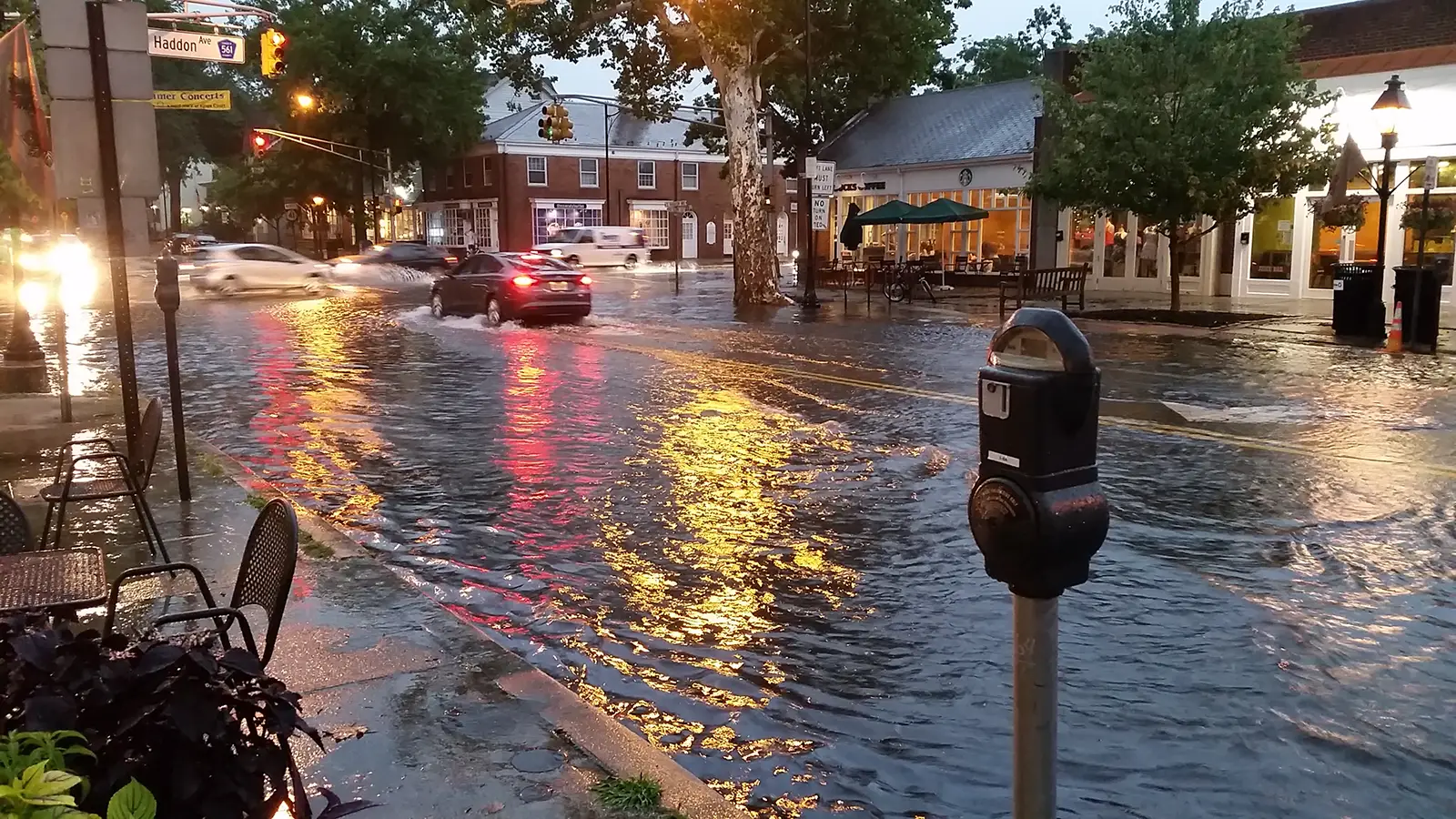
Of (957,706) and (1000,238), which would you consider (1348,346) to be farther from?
(1000,238)

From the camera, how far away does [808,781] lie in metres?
4.16

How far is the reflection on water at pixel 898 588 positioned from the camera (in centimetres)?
427

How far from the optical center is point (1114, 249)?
31531 mm

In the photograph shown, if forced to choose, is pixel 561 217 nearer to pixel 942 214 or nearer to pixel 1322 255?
pixel 942 214

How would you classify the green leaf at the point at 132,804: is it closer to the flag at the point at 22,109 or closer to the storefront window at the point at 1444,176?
the flag at the point at 22,109

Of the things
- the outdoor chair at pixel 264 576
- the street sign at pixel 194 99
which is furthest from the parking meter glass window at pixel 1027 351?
the street sign at pixel 194 99

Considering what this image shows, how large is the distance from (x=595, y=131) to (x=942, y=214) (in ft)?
111

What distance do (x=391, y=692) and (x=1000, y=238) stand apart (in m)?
33.3

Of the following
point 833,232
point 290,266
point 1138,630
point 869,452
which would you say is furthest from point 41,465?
point 833,232

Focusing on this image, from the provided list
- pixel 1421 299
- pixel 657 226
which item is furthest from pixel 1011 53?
pixel 1421 299

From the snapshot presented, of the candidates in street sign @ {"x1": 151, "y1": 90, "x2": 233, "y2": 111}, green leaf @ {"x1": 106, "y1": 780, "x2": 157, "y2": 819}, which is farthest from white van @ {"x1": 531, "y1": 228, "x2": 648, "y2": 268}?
green leaf @ {"x1": 106, "y1": 780, "x2": 157, "y2": 819}

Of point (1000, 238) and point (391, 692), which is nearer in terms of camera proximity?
point (391, 692)

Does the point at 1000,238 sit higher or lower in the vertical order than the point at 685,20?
lower

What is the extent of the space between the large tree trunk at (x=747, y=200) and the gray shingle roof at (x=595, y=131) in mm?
30945
